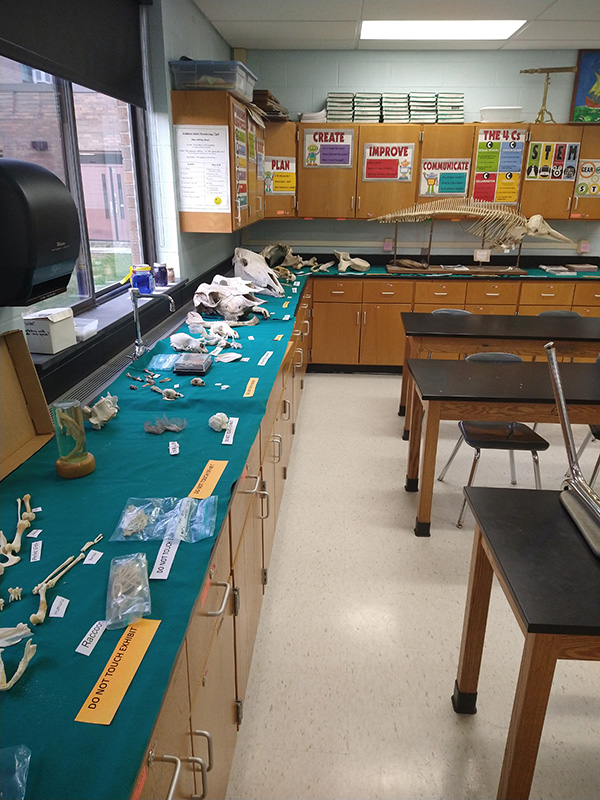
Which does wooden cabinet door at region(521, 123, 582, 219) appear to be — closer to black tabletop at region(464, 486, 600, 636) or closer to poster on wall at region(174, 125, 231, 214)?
poster on wall at region(174, 125, 231, 214)

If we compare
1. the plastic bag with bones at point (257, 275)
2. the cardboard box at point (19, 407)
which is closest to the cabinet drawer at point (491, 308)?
the plastic bag with bones at point (257, 275)

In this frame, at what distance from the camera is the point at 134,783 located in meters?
0.78

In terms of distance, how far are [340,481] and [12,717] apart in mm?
2672

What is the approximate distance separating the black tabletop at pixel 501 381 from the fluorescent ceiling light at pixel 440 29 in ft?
9.44

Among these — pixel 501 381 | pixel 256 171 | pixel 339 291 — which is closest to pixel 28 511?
pixel 501 381

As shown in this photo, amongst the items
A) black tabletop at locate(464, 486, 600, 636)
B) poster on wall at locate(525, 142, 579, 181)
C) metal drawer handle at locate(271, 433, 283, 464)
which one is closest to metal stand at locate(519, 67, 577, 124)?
poster on wall at locate(525, 142, 579, 181)

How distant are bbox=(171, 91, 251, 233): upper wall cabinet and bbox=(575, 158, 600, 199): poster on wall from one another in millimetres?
3284

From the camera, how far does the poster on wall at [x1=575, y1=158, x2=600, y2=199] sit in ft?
16.7

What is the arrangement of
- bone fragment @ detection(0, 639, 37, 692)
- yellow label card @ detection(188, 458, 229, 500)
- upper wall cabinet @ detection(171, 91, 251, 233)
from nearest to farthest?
bone fragment @ detection(0, 639, 37, 692) → yellow label card @ detection(188, 458, 229, 500) → upper wall cabinet @ detection(171, 91, 251, 233)

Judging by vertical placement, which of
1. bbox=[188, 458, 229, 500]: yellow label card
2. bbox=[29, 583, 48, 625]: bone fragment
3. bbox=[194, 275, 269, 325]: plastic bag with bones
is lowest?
bbox=[188, 458, 229, 500]: yellow label card

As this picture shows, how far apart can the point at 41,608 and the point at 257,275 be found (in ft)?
11.1

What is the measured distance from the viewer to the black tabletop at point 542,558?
1255 mm

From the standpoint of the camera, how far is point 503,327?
378 centimetres

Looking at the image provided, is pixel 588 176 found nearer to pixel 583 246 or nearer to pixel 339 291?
pixel 583 246
